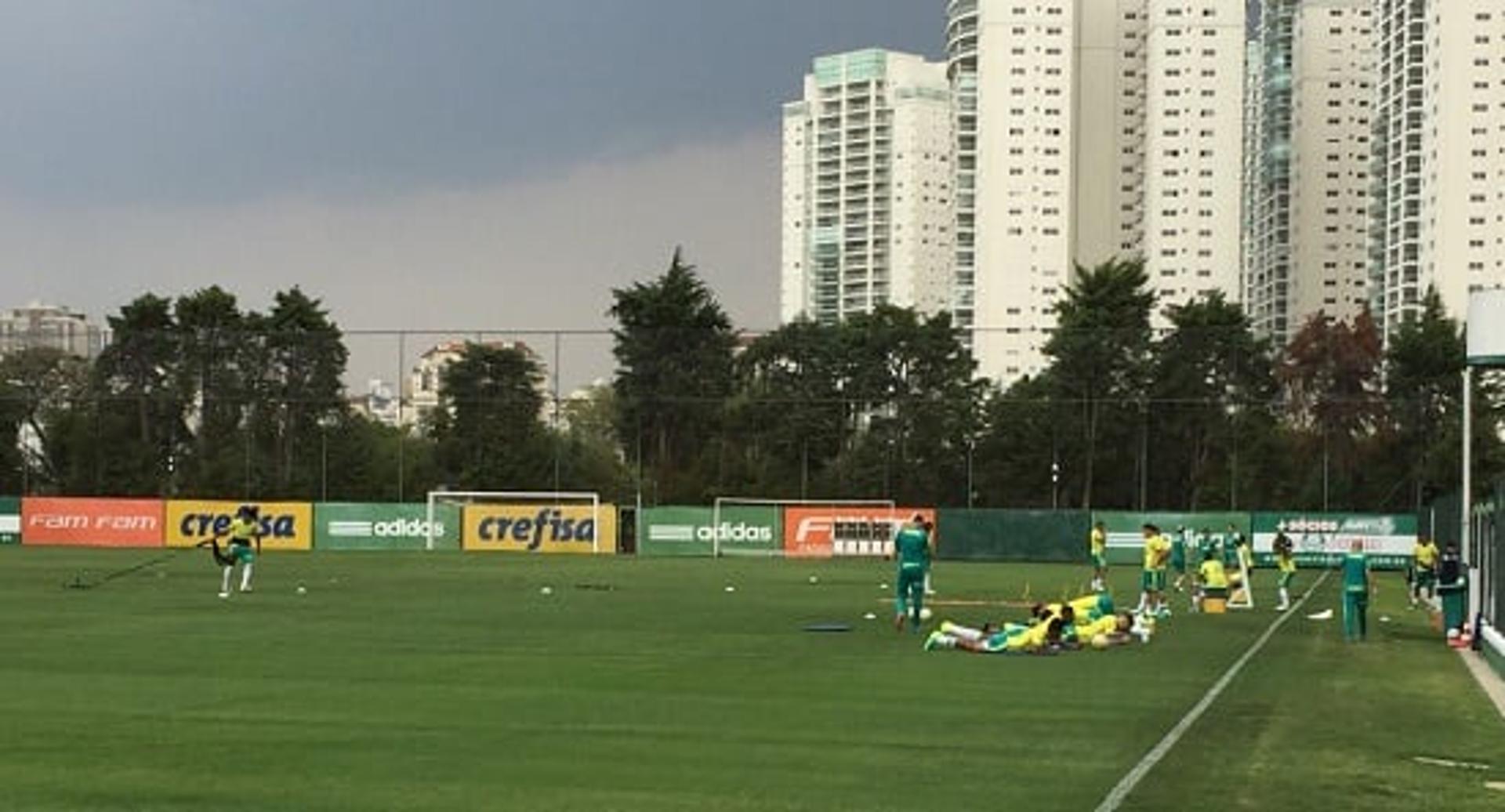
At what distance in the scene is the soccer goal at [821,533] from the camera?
224 ft

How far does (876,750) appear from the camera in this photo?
13812mm

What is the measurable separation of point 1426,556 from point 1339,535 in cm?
2888

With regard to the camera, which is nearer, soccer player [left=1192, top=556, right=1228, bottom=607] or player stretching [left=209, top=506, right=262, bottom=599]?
soccer player [left=1192, top=556, right=1228, bottom=607]

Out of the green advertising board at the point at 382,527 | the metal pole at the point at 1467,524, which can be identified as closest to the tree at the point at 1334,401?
the green advertising board at the point at 382,527

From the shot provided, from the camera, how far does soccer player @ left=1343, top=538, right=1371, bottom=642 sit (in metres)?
28.0

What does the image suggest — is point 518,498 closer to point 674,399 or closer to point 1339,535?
point 674,399

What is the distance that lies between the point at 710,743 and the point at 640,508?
57199 millimetres

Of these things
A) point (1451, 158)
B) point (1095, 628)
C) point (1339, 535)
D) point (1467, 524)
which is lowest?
point (1095, 628)

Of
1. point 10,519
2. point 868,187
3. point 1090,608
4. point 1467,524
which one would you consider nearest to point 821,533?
point 10,519

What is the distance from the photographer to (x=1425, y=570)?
39.8 metres

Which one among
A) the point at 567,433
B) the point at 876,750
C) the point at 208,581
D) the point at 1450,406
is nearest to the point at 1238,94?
the point at 1450,406

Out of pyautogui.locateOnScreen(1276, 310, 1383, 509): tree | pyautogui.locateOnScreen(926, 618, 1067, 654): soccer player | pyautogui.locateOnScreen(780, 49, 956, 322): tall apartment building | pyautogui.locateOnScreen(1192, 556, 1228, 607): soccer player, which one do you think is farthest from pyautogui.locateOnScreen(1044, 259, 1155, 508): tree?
pyautogui.locateOnScreen(780, 49, 956, 322): tall apartment building

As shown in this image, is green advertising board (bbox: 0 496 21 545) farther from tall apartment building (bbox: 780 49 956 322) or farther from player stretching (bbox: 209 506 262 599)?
tall apartment building (bbox: 780 49 956 322)

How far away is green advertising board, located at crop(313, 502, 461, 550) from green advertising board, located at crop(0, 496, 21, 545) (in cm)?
1077
